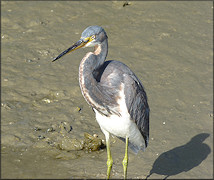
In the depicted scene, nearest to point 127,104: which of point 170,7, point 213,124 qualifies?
point 213,124

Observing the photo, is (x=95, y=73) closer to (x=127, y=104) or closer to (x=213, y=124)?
(x=127, y=104)

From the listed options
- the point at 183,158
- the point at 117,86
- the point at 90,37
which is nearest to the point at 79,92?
the point at 183,158

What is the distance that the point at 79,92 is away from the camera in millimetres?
7840

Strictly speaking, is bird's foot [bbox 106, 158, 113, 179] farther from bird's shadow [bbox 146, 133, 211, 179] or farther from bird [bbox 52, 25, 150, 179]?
bird's shadow [bbox 146, 133, 211, 179]

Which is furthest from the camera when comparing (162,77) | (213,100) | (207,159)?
(162,77)

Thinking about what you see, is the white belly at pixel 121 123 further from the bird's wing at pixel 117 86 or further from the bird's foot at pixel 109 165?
the bird's foot at pixel 109 165

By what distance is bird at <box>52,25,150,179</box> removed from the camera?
5.01 metres

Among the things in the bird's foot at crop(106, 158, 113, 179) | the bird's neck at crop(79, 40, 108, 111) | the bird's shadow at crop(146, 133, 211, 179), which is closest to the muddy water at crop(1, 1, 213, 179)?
the bird's shadow at crop(146, 133, 211, 179)

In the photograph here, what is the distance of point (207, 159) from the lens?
22.4 feet

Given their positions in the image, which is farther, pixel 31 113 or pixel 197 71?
pixel 197 71

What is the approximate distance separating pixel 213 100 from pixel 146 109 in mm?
2595

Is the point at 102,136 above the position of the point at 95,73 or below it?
below

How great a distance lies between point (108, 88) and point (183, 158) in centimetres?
218

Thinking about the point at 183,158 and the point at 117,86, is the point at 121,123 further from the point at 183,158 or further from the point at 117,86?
the point at 183,158
